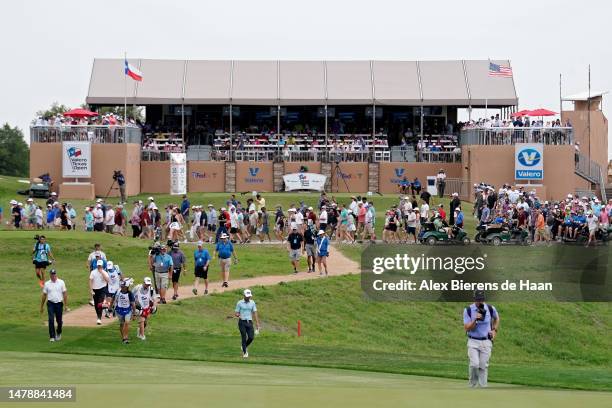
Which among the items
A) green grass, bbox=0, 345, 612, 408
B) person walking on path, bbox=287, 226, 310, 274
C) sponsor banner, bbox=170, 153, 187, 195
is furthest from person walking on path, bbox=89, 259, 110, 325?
sponsor banner, bbox=170, 153, 187, 195

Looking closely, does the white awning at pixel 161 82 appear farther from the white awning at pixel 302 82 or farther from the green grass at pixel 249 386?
the green grass at pixel 249 386

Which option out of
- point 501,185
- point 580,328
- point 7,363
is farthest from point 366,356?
point 501,185

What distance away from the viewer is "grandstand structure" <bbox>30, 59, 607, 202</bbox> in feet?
194

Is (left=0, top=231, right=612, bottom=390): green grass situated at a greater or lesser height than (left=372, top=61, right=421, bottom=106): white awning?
lesser

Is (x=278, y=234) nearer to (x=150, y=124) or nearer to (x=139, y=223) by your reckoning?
(x=139, y=223)

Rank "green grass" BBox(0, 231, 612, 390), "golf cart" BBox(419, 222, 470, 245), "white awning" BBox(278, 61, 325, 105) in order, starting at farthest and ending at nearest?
"white awning" BBox(278, 61, 325, 105)
"golf cart" BBox(419, 222, 470, 245)
"green grass" BBox(0, 231, 612, 390)

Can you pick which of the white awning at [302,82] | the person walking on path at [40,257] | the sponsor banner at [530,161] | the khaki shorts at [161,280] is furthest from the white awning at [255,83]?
the khaki shorts at [161,280]

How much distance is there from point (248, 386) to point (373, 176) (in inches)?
1755

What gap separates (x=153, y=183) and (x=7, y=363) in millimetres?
39944

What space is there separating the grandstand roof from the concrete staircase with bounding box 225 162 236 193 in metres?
3.98

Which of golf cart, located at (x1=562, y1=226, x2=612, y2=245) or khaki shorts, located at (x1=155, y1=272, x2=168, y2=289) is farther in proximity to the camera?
golf cart, located at (x1=562, y1=226, x2=612, y2=245)

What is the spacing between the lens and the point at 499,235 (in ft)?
145

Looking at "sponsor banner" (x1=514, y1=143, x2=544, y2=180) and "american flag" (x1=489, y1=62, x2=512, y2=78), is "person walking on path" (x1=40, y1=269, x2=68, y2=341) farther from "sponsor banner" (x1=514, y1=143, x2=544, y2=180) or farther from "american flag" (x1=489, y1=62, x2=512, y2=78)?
"american flag" (x1=489, y1=62, x2=512, y2=78)

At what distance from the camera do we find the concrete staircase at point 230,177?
203 ft
